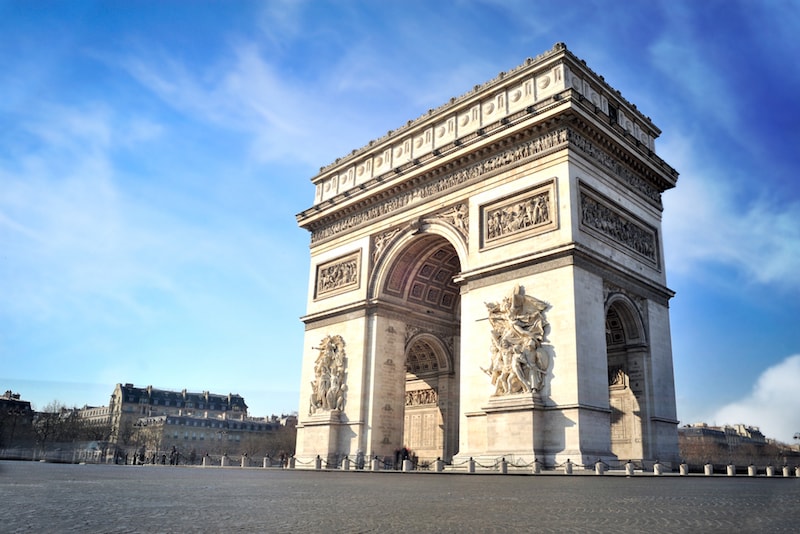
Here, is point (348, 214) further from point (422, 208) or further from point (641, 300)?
point (641, 300)

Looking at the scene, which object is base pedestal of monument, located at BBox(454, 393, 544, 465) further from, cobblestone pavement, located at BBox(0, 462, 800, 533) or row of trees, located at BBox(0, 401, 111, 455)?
row of trees, located at BBox(0, 401, 111, 455)

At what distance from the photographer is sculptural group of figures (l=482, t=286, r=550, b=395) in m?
18.6

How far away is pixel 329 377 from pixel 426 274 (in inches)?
219

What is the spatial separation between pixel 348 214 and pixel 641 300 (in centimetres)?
1214

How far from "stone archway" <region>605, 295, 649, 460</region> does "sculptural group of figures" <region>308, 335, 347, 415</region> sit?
9.76 m

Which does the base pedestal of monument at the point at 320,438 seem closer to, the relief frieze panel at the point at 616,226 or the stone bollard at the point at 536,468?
the stone bollard at the point at 536,468

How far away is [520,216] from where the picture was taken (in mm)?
20594

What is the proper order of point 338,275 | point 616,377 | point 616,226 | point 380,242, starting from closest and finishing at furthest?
1. point 616,226
2. point 616,377
3. point 380,242
4. point 338,275

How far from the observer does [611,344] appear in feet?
71.7

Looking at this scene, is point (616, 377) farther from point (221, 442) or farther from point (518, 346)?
point (221, 442)

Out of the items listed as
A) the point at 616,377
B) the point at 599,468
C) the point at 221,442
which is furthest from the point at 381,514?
the point at 221,442

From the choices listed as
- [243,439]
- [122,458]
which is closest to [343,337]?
[122,458]

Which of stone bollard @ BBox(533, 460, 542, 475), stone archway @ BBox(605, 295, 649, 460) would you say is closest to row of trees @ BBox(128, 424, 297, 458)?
stone archway @ BBox(605, 295, 649, 460)

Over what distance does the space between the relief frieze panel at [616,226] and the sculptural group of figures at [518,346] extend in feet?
10.0
